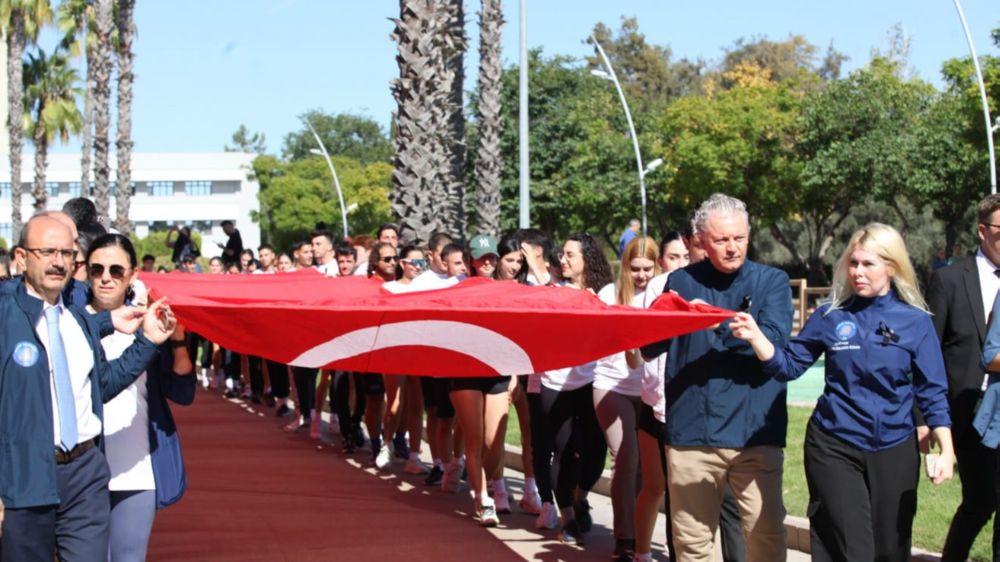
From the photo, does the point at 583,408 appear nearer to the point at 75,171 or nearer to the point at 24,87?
the point at 24,87

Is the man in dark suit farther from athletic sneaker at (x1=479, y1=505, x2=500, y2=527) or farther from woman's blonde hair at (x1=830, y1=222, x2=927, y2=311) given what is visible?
athletic sneaker at (x1=479, y1=505, x2=500, y2=527)

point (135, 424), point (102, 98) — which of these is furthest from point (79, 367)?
point (102, 98)

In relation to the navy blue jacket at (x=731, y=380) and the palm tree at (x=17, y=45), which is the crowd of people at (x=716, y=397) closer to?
the navy blue jacket at (x=731, y=380)

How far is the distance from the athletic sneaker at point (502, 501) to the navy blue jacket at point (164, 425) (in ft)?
15.2

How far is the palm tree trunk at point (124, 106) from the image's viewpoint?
3444 cm

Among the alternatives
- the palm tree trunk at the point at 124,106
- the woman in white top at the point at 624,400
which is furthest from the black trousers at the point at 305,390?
the palm tree trunk at the point at 124,106

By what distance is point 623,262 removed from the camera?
8328 millimetres

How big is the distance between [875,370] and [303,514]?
17.8ft

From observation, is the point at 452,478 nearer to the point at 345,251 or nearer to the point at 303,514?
the point at 303,514

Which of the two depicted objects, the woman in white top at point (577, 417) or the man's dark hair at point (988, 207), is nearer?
the man's dark hair at point (988, 207)

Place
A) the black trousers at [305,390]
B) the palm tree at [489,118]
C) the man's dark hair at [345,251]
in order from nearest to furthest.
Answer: the man's dark hair at [345,251] → the black trousers at [305,390] → the palm tree at [489,118]

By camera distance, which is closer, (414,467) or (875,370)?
(875,370)

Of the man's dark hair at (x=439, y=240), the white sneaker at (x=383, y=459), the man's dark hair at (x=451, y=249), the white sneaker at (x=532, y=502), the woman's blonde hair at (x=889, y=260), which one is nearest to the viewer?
the woman's blonde hair at (x=889, y=260)

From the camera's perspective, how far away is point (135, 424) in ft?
19.6
